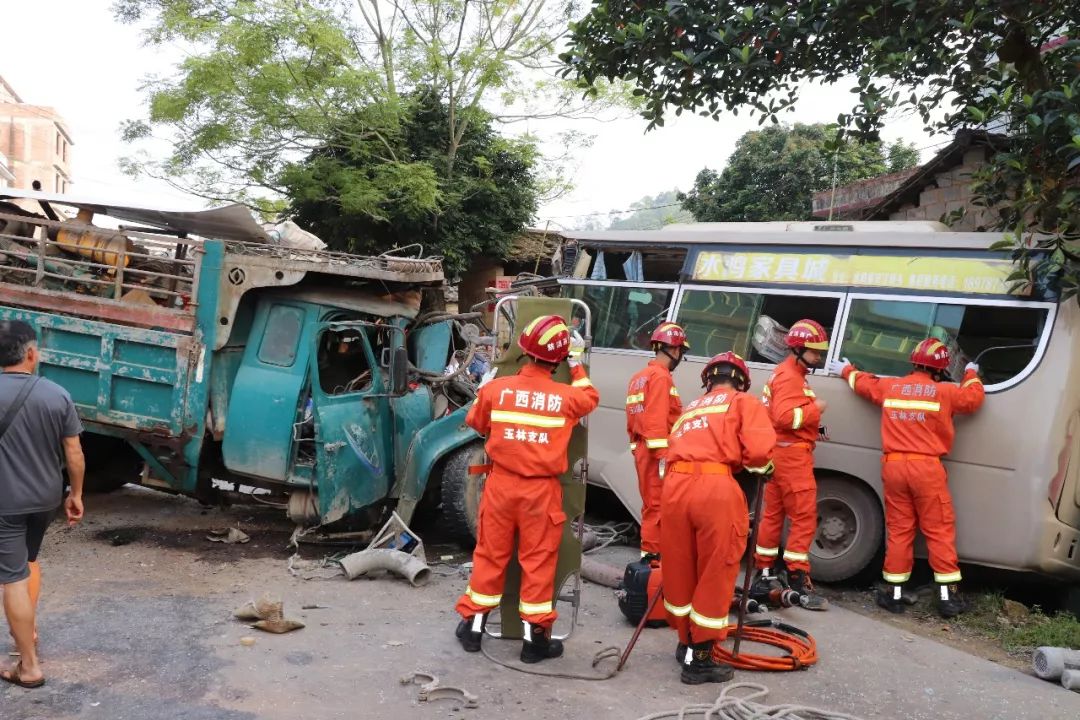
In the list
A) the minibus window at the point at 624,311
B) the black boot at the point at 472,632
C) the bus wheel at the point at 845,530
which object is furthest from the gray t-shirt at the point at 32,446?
the bus wheel at the point at 845,530

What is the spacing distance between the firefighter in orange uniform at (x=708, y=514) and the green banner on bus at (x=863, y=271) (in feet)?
7.83

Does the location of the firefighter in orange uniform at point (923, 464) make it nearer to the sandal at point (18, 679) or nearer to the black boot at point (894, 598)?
the black boot at point (894, 598)

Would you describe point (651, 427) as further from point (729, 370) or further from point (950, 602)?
point (950, 602)

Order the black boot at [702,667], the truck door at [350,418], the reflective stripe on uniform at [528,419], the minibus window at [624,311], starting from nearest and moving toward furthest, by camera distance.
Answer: the black boot at [702,667] < the reflective stripe on uniform at [528,419] < the truck door at [350,418] < the minibus window at [624,311]

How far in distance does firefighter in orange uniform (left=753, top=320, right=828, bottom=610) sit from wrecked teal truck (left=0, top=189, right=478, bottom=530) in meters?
2.31

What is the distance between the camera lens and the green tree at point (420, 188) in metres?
15.9

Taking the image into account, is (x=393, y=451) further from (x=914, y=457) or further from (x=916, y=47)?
(x=916, y=47)

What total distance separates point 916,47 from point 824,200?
7111 mm

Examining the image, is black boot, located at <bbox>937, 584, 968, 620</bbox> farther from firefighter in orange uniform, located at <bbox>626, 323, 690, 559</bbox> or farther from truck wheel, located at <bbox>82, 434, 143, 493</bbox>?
truck wheel, located at <bbox>82, 434, 143, 493</bbox>

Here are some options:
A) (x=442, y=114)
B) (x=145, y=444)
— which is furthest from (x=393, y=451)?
(x=442, y=114)

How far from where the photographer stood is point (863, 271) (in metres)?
6.73

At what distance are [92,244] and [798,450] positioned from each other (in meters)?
5.62

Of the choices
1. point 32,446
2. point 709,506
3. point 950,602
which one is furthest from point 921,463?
point 32,446

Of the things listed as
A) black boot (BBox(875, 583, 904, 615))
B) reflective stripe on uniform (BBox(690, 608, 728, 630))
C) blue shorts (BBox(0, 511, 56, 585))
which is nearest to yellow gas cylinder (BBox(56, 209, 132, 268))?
blue shorts (BBox(0, 511, 56, 585))
